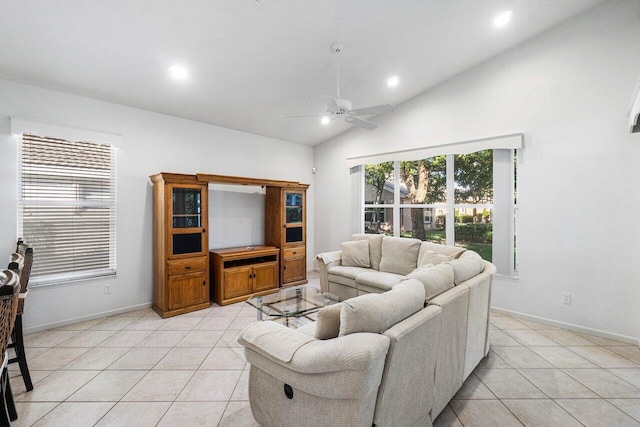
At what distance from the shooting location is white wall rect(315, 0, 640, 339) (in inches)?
122

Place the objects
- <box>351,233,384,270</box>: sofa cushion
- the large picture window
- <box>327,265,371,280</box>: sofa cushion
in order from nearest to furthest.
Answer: the large picture window
<box>327,265,371,280</box>: sofa cushion
<box>351,233,384,270</box>: sofa cushion

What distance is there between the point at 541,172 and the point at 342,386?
3771 millimetres

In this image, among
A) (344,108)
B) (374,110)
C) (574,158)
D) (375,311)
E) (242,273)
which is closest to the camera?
(375,311)

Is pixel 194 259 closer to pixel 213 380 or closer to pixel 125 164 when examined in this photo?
pixel 125 164

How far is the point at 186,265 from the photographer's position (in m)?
3.90

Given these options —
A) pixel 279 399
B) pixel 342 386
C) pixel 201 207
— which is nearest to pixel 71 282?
pixel 201 207

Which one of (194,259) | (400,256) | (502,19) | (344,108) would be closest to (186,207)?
(194,259)

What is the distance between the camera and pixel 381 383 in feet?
4.75

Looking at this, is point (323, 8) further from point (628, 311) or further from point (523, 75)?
point (628, 311)

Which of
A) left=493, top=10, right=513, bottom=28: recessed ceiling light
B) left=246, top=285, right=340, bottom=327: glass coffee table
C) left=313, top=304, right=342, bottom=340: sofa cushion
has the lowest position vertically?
left=246, top=285, right=340, bottom=327: glass coffee table

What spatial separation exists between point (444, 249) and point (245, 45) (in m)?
3.34

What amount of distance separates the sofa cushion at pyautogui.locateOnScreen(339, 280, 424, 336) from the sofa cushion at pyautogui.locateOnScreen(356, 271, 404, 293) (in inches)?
77.3

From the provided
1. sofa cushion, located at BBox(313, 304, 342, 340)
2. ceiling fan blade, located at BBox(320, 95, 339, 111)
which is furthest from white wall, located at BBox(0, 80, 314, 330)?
sofa cushion, located at BBox(313, 304, 342, 340)

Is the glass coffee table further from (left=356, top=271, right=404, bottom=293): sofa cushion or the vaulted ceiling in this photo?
the vaulted ceiling
